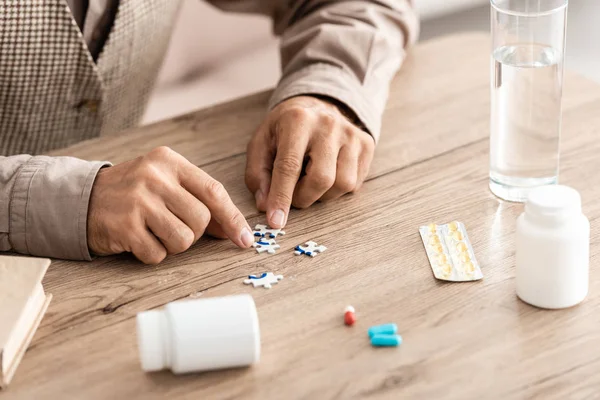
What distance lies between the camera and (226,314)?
90 cm

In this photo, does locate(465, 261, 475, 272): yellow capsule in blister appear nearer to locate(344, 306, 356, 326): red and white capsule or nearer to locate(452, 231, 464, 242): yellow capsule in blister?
locate(452, 231, 464, 242): yellow capsule in blister

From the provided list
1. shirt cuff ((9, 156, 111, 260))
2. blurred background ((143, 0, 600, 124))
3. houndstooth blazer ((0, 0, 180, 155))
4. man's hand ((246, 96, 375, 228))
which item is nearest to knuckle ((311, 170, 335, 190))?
man's hand ((246, 96, 375, 228))

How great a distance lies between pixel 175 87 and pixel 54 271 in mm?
1651

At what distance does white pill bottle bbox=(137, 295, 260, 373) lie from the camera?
894 millimetres

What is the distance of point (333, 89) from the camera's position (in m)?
1.39

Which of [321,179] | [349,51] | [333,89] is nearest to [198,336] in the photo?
[321,179]

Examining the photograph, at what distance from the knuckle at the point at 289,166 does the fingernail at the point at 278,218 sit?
2.5 inches

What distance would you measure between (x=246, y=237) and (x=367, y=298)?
0.69 ft

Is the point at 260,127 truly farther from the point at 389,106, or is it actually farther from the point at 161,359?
the point at 161,359

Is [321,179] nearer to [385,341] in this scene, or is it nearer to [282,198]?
[282,198]

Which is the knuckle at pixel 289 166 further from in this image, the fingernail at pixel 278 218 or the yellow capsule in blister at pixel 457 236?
the yellow capsule in blister at pixel 457 236

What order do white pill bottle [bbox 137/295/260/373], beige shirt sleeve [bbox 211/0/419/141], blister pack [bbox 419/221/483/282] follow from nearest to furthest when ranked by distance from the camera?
white pill bottle [bbox 137/295/260/373]
blister pack [bbox 419/221/483/282]
beige shirt sleeve [bbox 211/0/419/141]

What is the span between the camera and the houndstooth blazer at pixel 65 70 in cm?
143

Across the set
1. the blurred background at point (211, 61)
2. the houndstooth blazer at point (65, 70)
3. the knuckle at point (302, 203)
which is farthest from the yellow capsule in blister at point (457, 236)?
the blurred background at point (211, 61)
